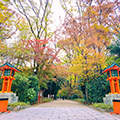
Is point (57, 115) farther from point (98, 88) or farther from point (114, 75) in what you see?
point (98, 88)

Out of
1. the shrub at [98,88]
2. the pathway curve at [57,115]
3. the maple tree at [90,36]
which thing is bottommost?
the pathway curve at [57,115]

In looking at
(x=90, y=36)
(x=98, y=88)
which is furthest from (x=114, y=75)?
(x=90, y=36)

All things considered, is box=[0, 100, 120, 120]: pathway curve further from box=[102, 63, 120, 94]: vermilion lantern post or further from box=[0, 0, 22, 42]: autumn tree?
box=[0, 0, 22, 42]: autumn tree

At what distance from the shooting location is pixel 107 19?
1185 cm

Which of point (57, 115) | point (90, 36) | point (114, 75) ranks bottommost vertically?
point (57, 115)

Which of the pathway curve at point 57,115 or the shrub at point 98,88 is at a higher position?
the shrub at point 98,88

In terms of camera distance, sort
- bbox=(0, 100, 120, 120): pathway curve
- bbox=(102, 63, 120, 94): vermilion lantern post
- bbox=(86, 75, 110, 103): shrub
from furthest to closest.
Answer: bbox=(86, 75, 110, 103): shrub < bbox=(102, 63, 120, 94): vermilion lantern post < bbox=(0, 100, 120, 120): pathway curve

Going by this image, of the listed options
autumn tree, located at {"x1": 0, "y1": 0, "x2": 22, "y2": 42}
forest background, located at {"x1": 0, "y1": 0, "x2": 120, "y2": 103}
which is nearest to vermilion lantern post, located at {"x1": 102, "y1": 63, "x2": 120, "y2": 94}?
forest background, located at {"x1": 0, "y1": 0, "x2": 120, "y2": 103}

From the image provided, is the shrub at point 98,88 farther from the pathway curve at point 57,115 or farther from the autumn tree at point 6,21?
the autumn tree at point 6,21

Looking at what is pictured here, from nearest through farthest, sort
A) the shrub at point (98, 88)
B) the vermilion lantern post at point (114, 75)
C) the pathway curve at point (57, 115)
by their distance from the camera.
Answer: the pathway curve at point (57, 115), the vermilion lantern post at point (114, 75), the shrub at point (98, 88)

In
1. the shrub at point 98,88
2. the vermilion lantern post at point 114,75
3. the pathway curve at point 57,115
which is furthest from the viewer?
the shrub at point 98,88

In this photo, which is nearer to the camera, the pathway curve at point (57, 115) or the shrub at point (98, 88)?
the pathway curve at point (57, 115)

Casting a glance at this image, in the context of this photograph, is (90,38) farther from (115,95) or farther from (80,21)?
(115,95)

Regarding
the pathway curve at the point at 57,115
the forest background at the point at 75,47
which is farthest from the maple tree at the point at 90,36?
the pathway curve at the point at 57,115
